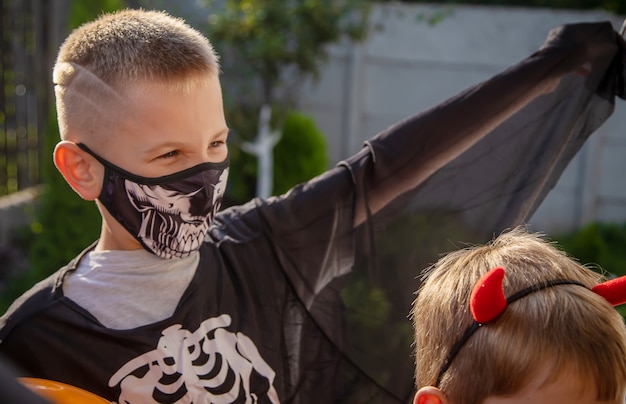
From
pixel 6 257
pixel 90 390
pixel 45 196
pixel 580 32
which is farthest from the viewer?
pixel 6 257

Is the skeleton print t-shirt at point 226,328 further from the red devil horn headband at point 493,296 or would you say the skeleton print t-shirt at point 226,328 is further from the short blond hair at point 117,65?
the red devil horn headband at point 493,296

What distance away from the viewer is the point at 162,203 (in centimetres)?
181

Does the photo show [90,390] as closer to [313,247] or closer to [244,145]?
[313,247]

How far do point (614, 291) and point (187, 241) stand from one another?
0.93 metres

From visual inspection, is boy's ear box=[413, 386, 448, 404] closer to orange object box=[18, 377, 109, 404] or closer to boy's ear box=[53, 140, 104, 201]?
orange object box=[18, 377, 109, 404]

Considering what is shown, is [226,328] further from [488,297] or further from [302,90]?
[302,90]

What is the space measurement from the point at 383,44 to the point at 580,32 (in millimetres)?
5942

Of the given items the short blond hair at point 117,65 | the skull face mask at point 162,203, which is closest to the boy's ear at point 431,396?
the skull face mask at point 162,203

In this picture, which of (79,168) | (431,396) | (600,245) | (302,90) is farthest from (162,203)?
(302,90)

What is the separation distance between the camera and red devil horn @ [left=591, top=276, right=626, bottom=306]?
144 centimetres

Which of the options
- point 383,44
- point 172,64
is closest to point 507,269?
point 172,64

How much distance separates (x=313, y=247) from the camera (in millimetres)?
2113

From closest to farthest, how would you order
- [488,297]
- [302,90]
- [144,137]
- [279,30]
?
[488,297] → [144,137] → [279,30] → [302,90]

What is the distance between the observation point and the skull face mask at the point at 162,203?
1.80m
